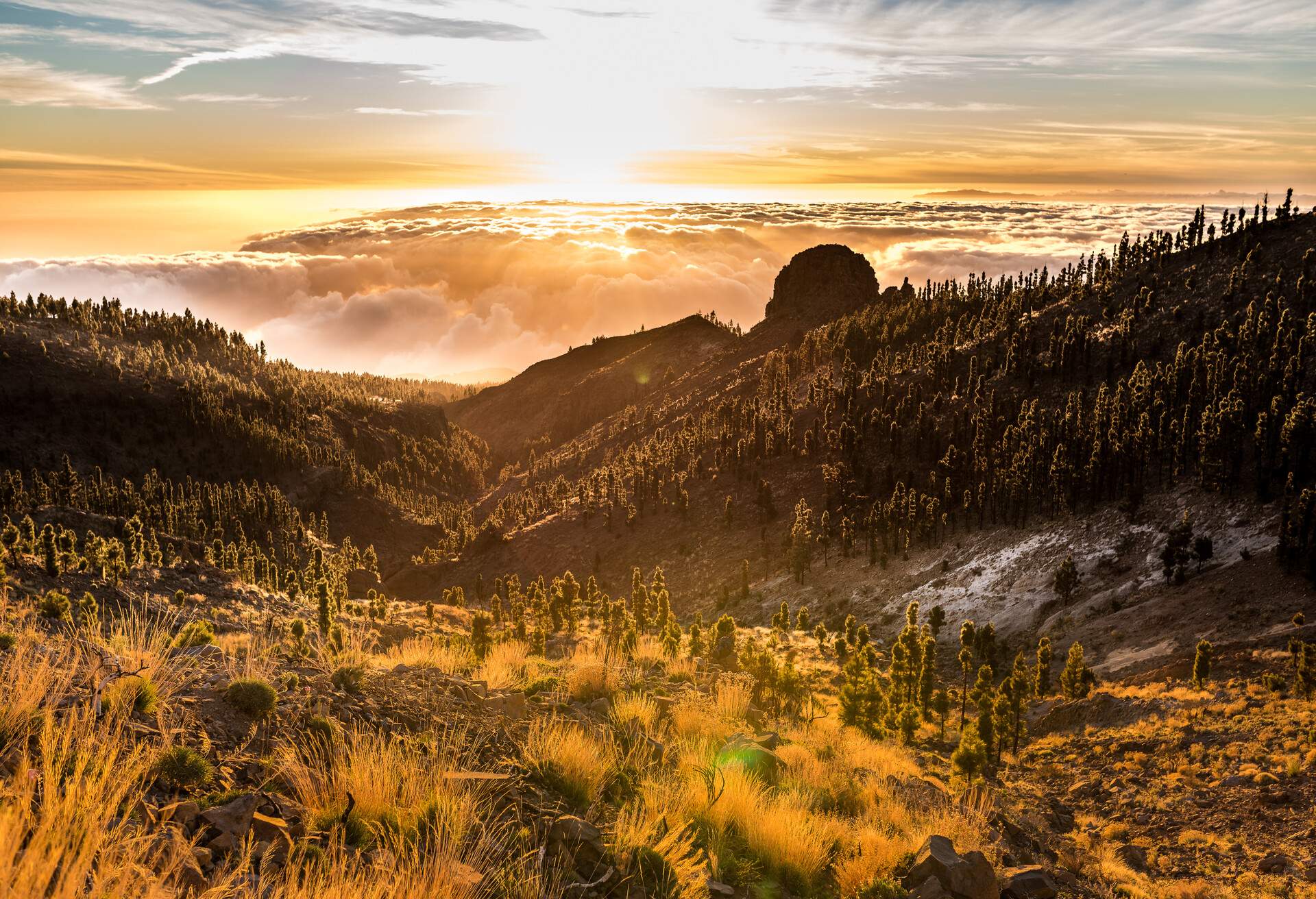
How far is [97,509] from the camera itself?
14788cm

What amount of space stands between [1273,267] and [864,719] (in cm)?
12078

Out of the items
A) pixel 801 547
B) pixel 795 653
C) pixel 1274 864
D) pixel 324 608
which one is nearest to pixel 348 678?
pixel 1274 864

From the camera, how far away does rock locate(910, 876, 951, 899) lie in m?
8.41

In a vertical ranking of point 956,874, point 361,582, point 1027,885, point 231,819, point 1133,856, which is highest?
point 231,819

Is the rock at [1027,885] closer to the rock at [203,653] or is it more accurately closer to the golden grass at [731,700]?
the golden grass at [731,700]

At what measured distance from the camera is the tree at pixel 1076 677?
1925 inches

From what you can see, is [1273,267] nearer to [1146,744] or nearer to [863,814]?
[1146,744]

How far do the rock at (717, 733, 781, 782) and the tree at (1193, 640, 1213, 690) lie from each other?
44.6 meters

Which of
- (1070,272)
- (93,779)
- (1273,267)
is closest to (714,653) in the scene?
(93,779)

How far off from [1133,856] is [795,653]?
38675mm

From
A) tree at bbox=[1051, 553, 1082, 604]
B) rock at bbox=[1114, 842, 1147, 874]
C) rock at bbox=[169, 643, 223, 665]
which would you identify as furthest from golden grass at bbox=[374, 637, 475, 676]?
tree at bbox=[1051, 553, 1082, 604]

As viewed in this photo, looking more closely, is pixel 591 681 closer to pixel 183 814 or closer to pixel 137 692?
pixel 137 692

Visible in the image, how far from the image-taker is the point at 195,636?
→ 471 inches

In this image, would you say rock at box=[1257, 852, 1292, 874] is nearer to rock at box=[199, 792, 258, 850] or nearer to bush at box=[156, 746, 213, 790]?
rock at box=[199, 792, 258, 850]
